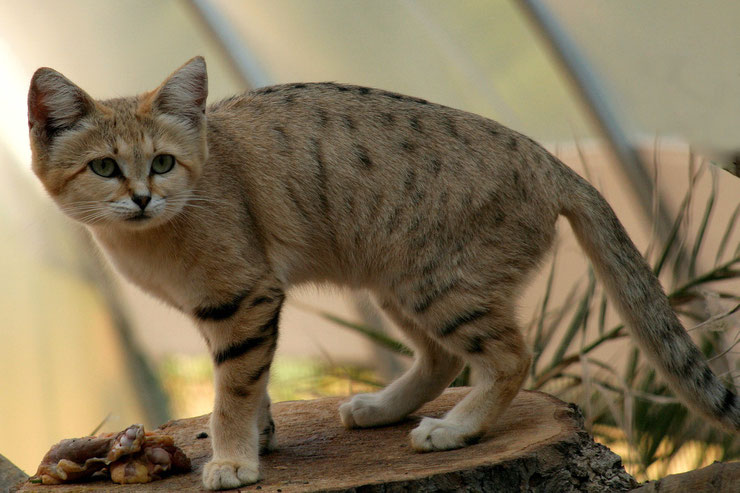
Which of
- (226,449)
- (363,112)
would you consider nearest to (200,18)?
(363,112)

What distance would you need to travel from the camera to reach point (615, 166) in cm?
490

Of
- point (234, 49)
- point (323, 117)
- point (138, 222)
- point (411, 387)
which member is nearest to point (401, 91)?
point (234, 49)

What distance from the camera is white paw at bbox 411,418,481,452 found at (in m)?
2.82

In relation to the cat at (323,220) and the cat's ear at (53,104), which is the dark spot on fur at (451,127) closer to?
the cat at (323,220)

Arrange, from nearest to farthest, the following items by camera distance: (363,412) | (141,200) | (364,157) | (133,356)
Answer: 1. (141,200)
2. (364,157)
3. (363,412)
4. (133,356)

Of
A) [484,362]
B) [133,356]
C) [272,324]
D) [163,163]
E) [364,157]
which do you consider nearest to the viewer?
[163,163]

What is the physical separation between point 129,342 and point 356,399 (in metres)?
2.91

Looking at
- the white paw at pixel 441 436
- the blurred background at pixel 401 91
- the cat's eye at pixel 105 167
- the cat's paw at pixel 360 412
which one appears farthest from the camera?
the blurred background at pixel 401 91

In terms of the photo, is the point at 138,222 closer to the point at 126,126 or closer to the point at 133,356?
the point at 126,126

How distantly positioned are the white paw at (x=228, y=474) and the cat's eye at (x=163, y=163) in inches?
36.6

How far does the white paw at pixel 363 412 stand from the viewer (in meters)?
3.24

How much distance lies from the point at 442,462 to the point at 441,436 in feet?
0.66

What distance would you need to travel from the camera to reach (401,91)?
515 cm

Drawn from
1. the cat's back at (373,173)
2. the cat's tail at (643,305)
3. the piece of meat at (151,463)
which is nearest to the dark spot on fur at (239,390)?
the piece of meat at (151,463)
